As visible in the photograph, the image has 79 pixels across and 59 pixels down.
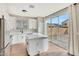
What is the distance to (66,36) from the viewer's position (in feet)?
6.56

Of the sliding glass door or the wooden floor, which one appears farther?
the sliding glass door

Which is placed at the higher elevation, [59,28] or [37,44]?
[59,28]

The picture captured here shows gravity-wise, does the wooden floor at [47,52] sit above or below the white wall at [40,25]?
below

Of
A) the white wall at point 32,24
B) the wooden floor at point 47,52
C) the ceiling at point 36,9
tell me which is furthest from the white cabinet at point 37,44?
the ceiling at point 36,9

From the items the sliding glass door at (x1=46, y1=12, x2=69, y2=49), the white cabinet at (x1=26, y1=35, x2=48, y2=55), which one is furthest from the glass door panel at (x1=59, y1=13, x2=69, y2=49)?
the white cabinet at (x1=26, y1=35, x2=48, y2=55)

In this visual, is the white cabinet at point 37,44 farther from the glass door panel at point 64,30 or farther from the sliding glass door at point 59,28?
the glass door panel at point 64,30

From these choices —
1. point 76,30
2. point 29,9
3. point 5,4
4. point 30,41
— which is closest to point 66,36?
point 76,30

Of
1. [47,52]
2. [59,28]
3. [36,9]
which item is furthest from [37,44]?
[36,9]

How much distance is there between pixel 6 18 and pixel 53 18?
87 centimetres

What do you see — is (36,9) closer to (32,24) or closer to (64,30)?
(32,24)

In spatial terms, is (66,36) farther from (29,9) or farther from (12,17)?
(12,17)

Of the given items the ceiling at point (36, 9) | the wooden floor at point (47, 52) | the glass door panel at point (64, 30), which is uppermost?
the ceiling at point (36, 9)

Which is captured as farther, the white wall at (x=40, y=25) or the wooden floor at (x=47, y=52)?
the white wall at (x=40, y=25)

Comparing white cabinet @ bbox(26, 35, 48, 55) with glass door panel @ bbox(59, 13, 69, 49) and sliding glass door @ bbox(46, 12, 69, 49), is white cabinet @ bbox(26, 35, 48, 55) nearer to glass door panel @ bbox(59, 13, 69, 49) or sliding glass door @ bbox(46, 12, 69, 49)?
sliding glass door @ bbox(46, 12, 69, 49)
